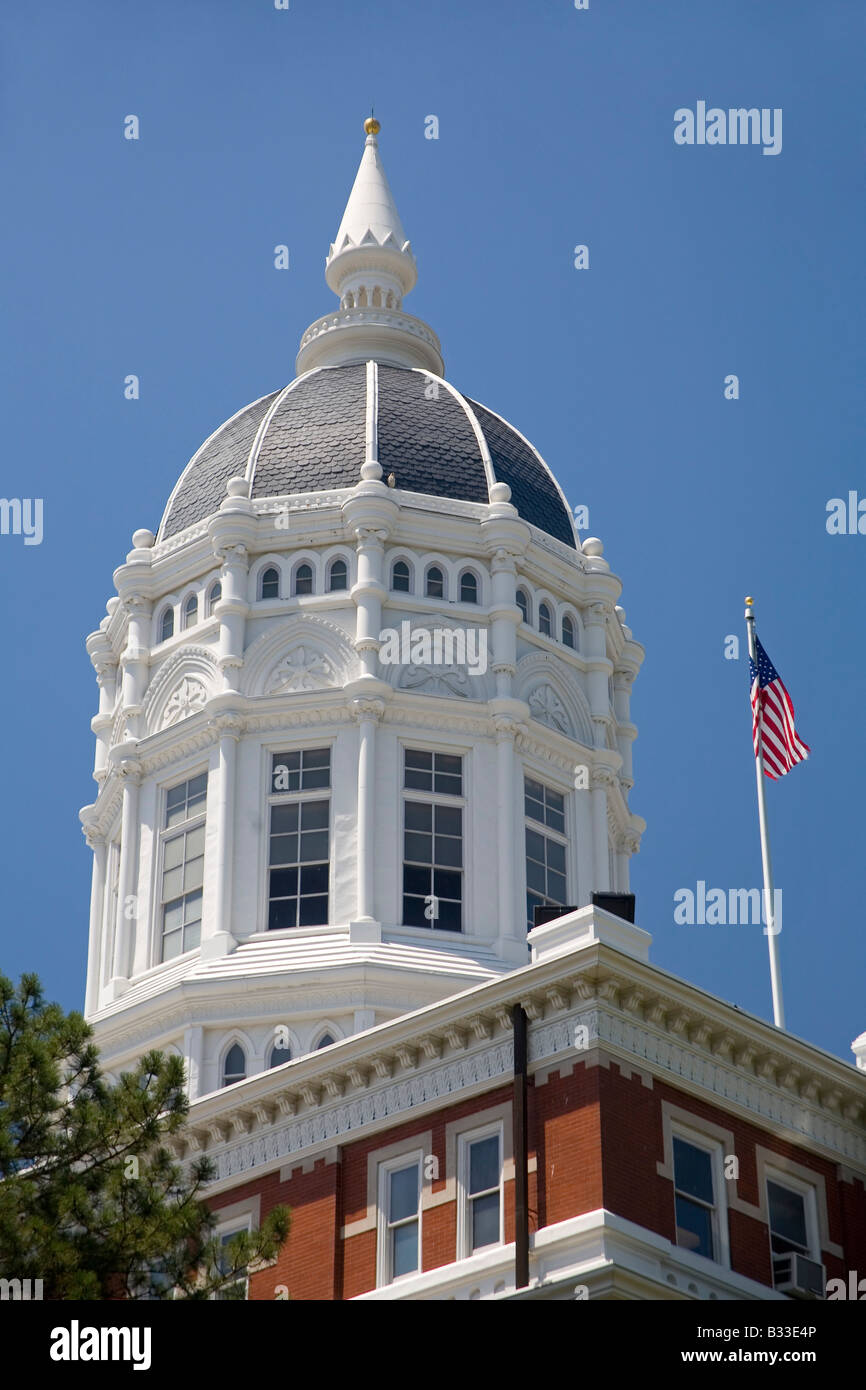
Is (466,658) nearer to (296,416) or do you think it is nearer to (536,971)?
(296,416)

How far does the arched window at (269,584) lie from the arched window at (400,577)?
8.00 ft

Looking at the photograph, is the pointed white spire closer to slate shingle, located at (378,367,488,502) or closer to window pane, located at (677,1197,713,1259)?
slate shingle, located at (378,367,488,502)

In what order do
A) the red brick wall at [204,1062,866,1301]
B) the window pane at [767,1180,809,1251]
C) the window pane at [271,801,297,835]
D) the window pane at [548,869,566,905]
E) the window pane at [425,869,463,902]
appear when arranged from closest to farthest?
the red brick wall at [204,1062,866,1301] < the window pane at [767,1180,809,1251] < the window pane at [425,869,463,902] < the window pane at [271,801,297,835] < the window pane at [548,869,566,905]

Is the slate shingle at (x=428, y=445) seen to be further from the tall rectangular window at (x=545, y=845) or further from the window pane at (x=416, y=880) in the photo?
the window pane at (x=416, y=880)

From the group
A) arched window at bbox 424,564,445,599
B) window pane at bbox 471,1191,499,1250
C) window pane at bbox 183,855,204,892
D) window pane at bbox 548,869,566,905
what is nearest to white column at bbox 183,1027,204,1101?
window pane at bbox 183,855,204,892

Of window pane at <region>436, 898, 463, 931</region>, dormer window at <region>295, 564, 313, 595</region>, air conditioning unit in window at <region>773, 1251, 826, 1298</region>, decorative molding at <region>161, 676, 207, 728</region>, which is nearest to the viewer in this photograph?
air conditioning unit in window at <region>773, 1251, 826, 1298</region>

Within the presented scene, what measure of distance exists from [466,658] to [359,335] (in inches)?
417

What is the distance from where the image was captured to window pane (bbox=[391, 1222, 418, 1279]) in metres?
36.8

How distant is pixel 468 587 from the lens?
57.6m

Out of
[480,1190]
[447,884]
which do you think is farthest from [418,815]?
[480,1190]

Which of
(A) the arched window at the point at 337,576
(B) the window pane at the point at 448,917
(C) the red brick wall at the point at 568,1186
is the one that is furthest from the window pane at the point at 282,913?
(C) the red brick wall at the point at 568,1186

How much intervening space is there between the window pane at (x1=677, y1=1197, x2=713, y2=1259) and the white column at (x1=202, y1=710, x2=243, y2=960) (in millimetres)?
17848

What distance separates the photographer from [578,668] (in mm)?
58750
